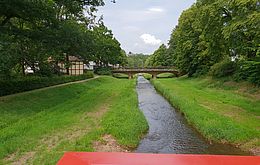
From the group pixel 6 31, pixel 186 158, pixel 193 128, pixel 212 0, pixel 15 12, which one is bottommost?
pixel 193 128

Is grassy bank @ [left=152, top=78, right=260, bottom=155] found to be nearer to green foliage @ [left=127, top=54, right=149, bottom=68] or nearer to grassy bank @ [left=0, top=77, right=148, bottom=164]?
grassy bank @ [left=0, top=77, right=148, bottom=164]

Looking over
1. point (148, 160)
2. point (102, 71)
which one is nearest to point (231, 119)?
point (148, 160)

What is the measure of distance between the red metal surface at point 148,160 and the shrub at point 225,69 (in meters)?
29.9

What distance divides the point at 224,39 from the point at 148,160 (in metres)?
24.6

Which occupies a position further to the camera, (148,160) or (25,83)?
(25,83)

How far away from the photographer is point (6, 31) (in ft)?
53.3

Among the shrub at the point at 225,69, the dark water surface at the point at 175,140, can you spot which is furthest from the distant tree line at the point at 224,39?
the dark water surface at the point at 175,140

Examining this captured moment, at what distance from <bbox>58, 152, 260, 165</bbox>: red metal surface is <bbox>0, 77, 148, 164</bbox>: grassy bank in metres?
5.38

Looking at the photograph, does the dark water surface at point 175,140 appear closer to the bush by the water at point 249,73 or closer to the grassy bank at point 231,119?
the grassy bank at point 231,119

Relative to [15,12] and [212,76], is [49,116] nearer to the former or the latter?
[15,12]

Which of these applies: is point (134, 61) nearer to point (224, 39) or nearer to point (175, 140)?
point (224, 39)

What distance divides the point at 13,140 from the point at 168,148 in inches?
211

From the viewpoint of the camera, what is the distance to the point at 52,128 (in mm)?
11531

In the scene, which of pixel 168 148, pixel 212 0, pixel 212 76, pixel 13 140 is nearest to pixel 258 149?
pixel 168 148
